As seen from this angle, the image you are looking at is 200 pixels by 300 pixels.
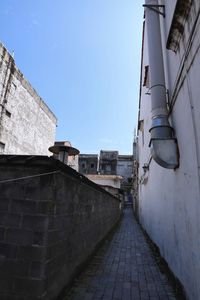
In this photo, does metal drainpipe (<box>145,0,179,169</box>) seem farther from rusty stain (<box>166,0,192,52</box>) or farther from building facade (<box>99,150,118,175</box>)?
building facade (<box>99,150,118,175</box>)

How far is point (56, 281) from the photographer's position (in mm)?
3004

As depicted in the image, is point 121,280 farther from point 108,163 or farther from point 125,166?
point 125,166

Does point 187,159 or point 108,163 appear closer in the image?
point 187,159

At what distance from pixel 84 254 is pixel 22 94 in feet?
39.4

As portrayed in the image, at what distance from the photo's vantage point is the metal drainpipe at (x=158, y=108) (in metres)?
3.63

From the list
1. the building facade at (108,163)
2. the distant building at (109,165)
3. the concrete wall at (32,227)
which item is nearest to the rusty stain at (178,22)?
the concrete wall at (32,227)

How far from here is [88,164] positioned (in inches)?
1676

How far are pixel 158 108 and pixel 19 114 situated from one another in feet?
38.0

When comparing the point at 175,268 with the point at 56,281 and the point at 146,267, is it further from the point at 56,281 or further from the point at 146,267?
the point at 56,281

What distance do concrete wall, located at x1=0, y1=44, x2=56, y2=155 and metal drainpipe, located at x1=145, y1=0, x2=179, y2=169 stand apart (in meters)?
9.56

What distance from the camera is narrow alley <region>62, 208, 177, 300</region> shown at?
3462 millimetres

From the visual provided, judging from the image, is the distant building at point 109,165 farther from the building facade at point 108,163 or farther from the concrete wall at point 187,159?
the concrete wall at point 187,159

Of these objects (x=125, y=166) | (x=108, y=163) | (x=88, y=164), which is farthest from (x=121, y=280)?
(x=125, y=166)

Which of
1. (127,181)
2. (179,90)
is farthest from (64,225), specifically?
(127,181)
